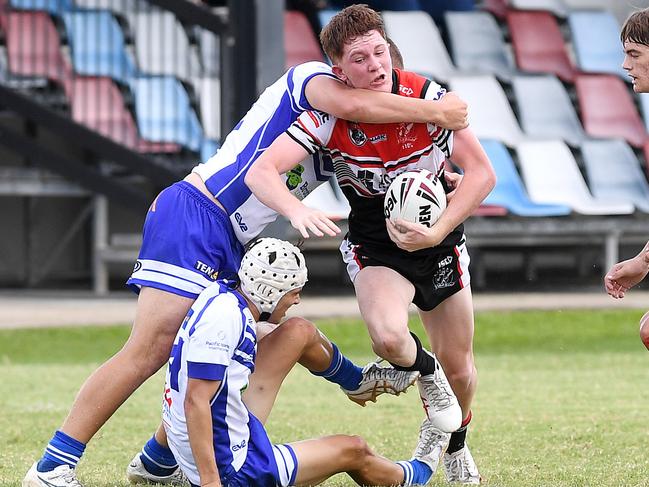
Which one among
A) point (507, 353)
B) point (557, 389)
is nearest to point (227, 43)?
point (507, 353)

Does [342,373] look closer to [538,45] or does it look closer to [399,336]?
[399,336]

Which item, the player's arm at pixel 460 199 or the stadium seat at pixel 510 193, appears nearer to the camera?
the player's arm at pixel 460 199

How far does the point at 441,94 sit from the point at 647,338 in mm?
1241

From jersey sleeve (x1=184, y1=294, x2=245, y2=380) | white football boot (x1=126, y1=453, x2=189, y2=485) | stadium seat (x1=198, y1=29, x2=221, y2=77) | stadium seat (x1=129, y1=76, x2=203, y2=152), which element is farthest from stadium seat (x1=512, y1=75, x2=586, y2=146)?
jersey sleeve (x1=184, y1=294, x2=245, y2=380)

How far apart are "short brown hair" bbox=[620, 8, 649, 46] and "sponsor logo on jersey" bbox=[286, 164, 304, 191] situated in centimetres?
135

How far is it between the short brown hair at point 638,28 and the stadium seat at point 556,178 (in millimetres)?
9368

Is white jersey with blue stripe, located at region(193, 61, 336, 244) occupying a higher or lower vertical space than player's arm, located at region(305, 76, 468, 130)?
lower

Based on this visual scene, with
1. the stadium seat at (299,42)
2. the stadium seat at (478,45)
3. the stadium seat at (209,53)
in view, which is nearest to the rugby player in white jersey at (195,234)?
the stadium seat at (299,42)

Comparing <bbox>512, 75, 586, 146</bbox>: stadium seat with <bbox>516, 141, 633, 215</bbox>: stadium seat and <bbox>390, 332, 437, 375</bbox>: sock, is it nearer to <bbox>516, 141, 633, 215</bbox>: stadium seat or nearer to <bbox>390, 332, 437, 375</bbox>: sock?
<bbox>516, 141, 633, 215</bbox>: stadium seat

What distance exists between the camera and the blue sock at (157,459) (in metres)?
5.38

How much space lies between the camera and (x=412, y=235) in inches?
206

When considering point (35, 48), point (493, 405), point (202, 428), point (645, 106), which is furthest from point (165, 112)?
point (202, 428)

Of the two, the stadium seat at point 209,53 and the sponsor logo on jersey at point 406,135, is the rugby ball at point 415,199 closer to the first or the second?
the sponsor logo on jersey at point 406,135

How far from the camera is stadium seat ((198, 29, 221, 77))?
1567 cm
